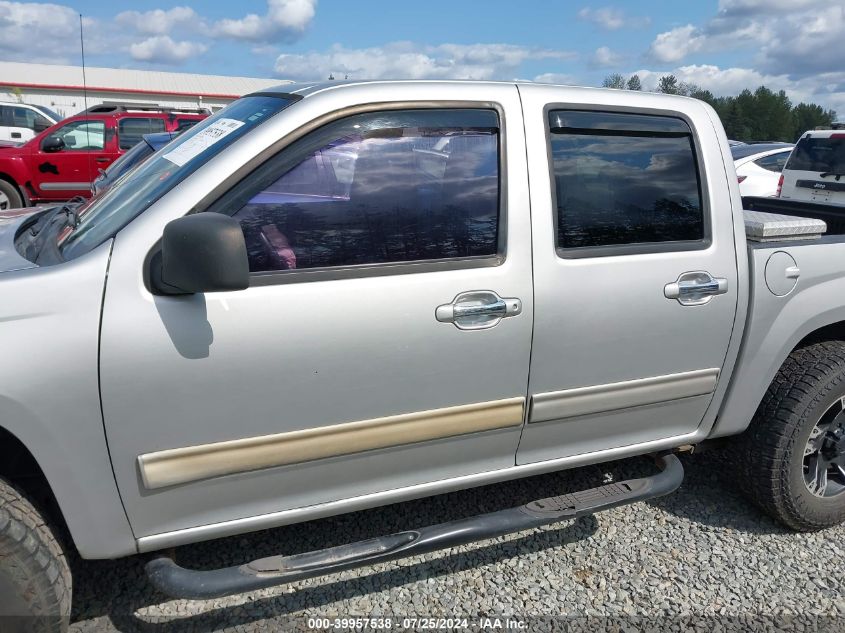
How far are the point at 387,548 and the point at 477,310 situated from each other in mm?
867

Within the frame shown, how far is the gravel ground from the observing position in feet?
8.40

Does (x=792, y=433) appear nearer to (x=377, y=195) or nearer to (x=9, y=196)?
(x=377, y=195)

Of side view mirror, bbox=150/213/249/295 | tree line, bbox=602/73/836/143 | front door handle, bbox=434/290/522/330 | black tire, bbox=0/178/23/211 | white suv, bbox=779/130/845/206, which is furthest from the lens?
tree line, bbox=602/73/836/143

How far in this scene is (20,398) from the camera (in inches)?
71.2

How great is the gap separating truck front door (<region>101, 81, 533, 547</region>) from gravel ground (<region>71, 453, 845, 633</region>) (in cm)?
58

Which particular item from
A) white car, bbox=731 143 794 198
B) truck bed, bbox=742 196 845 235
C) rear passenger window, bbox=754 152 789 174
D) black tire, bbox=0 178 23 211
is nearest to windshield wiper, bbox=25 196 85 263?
truck bed, bbox=742 196 845 235

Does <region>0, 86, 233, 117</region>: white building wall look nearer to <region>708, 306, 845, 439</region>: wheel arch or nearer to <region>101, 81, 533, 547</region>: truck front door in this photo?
<region>101, 81, 533, 547</region>: truck front door

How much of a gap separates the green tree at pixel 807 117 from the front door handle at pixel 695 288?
6587cm

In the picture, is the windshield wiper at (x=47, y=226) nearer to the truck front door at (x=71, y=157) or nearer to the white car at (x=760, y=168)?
the truck front door at (x=71, y=157)

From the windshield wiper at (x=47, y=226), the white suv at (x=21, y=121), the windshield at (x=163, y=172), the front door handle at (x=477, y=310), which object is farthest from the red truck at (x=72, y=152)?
the front door handle at (x=477, y=310)

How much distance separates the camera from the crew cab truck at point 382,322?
6.28 ft

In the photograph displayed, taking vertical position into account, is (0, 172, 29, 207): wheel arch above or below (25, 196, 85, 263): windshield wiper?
below

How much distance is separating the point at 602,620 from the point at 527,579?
335 millimetres

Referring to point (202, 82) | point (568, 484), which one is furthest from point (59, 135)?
point (202, 82)
